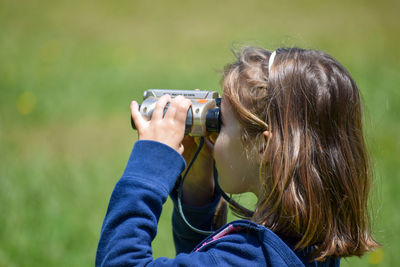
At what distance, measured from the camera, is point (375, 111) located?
4.02m

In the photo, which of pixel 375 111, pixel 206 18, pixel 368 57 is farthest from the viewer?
pixel 206 18

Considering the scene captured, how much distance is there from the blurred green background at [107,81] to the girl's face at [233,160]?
16.6 inches

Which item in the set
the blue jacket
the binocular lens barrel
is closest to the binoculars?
the binocular lens barrel

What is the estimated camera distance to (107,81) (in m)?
5.01

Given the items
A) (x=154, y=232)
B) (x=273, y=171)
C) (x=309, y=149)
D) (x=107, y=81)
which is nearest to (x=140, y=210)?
(x=154, y=232)

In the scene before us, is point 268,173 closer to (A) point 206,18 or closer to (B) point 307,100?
(B) point 307,100

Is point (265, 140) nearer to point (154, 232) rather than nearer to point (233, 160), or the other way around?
point (233, 160)

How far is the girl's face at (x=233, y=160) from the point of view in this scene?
4.48ft

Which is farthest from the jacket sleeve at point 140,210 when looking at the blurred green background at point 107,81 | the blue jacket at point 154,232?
the blurred green background at point 107,81

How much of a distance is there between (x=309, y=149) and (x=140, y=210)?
1.60ft

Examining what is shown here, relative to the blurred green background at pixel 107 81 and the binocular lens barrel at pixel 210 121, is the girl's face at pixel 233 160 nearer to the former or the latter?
the binocular lens barrel at pixel 210 121

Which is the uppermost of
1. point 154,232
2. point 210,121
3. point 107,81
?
point 210,121

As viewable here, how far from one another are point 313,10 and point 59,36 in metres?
4.23

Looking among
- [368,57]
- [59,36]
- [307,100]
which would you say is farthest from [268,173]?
[59,36]
